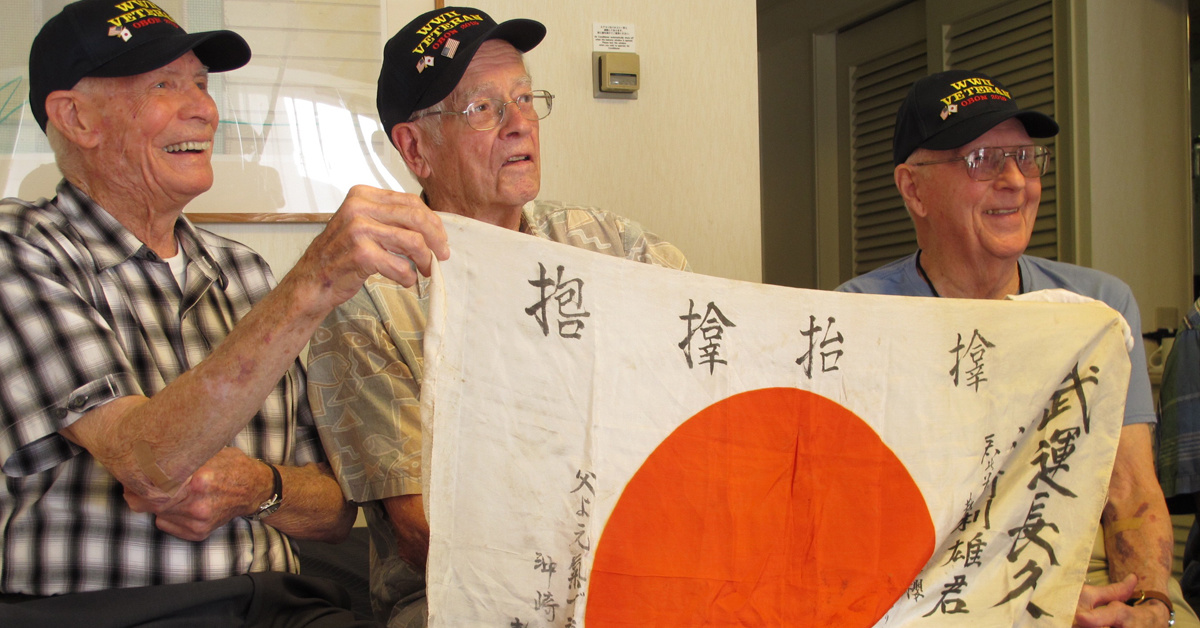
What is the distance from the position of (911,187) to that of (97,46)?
1.48 metres

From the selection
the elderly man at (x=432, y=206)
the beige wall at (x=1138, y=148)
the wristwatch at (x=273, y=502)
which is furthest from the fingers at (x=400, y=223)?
the beige wall at (x=1138, y=148)

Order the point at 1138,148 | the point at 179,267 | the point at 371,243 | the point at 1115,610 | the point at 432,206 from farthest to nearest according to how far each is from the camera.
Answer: the point at 1138,148
the point at 432,206
the point at 179,267
the point at 1115,610
the point at 371,243

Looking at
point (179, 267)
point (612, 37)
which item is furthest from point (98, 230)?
point (612, 37)

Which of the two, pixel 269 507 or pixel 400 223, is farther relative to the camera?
pixel 269 507

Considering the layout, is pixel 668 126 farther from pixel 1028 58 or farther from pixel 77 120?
pixel 1028 58

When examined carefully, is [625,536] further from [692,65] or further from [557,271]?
[692,65]

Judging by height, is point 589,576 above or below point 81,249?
below

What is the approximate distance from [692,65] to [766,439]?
4.58ft

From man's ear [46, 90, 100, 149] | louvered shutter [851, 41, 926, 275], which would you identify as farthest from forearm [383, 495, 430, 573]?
louvered shutter [851, 41, 926, 275]

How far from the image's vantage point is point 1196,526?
1.73 meters

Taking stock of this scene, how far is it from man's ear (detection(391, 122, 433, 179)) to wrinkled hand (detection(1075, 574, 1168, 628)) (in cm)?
125

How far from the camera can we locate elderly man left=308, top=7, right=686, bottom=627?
133 centimetres

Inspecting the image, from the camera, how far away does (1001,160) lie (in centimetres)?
172

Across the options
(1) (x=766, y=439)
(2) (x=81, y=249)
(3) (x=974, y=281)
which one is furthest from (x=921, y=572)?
(2) (x=81, y=249)
